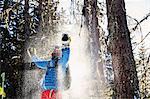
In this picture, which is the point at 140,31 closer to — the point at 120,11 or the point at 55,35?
the point at 120,11

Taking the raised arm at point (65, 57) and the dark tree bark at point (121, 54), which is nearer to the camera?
the dark tree bark at point (121, 54)

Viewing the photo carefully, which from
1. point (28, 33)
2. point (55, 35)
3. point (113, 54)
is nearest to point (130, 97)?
point (113, 54)

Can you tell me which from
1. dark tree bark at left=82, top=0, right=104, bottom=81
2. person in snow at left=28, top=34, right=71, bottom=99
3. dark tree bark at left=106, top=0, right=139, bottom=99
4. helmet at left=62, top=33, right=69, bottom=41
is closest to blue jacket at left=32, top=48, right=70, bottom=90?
person in snow at left=28, top=34, right=71, bottom=99

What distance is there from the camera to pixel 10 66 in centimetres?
2053

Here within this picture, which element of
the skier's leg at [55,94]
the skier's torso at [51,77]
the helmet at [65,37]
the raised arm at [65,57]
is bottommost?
the skier's leg at [55,94]

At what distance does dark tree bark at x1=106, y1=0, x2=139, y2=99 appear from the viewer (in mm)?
5777

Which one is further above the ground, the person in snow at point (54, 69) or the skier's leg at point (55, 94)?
the person in snow at point (54, 69)

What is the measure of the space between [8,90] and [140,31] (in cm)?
1530

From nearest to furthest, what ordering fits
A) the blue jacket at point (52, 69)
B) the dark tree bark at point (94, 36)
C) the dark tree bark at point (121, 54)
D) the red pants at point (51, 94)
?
1. the dark tree bark at point (121, 54)
2. the red pants at point (51, 94)
3. the blue jacket at point (52, 69)
4. the dark tree bark at point (94, 36)

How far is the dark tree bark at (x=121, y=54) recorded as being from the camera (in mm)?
5777

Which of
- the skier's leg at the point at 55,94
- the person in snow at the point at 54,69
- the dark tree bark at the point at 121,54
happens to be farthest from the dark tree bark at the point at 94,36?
the dark tree bark at the point at 121,54

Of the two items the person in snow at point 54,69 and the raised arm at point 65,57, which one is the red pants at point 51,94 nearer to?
the person in snow at point 54,69

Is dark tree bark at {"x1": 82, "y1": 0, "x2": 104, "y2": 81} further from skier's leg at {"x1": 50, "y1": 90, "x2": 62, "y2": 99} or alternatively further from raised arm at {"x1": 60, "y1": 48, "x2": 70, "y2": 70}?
skier's leg at {"x1": 50, "y1": 90, "x2": 62, "y2": 99}

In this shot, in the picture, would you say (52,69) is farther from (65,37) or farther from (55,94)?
(65,37)
